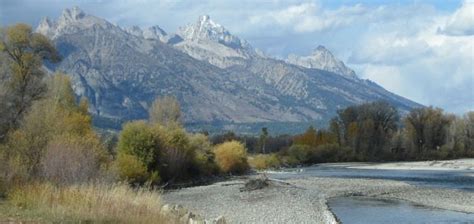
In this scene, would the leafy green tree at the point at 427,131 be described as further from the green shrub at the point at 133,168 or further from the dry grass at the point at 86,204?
the dry grass at the point at 86,204

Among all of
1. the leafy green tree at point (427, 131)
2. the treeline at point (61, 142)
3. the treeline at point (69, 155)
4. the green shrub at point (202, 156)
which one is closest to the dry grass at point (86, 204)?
the treeline at point (69, 155)

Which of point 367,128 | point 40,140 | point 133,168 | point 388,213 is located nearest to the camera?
point 40,140

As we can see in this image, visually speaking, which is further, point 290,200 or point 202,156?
point 202,156

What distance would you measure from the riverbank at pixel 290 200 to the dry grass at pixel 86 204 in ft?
43.6

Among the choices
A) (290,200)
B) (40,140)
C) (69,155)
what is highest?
(40,140)

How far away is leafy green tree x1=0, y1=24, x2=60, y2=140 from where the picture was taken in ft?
164

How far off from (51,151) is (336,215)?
21381mm

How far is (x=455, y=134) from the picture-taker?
175 m

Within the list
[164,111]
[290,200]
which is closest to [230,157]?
[164,111]

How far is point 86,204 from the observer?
67.1ft

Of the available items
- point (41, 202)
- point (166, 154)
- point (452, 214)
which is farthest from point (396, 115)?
point (41, 202)

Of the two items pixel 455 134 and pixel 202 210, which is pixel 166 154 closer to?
pixel 202 210

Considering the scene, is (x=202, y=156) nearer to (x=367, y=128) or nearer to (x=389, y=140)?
(x=367, y=128)

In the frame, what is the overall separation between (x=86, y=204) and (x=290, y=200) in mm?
34170
